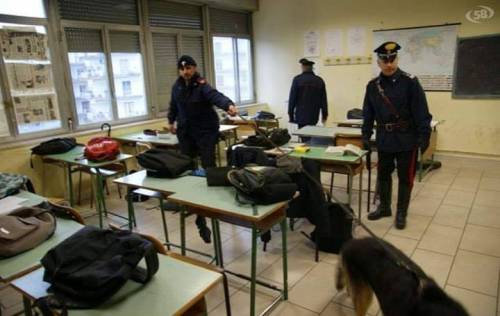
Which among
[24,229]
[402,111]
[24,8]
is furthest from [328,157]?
[24,8]

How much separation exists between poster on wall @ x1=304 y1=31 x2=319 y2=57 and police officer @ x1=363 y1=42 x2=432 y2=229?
3358mm

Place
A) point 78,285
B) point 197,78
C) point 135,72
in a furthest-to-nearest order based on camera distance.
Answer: point 135,72, point 197,78, point 78,285

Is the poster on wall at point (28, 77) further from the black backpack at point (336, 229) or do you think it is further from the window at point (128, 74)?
the black backpack at point (336, 229)

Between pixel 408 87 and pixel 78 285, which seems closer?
pixel 78 285

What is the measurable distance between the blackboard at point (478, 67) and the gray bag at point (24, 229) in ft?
17.7

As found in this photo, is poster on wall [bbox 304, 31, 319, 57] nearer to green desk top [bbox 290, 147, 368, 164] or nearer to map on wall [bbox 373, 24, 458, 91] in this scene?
map on wall [bbox 373, 24, 458, 91]

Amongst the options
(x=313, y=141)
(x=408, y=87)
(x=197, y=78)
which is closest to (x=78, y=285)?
(x=197, y=78)

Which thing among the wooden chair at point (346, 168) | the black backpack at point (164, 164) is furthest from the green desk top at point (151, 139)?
the wooden chair at point (346, 168)

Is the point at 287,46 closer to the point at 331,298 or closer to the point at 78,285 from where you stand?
the point at 331,298

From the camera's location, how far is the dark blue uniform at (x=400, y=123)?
3176 mm

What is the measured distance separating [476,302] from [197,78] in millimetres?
2815

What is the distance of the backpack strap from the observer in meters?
1.39

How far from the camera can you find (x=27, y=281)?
57.0 inches

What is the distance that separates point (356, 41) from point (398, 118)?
3257 millimetres
